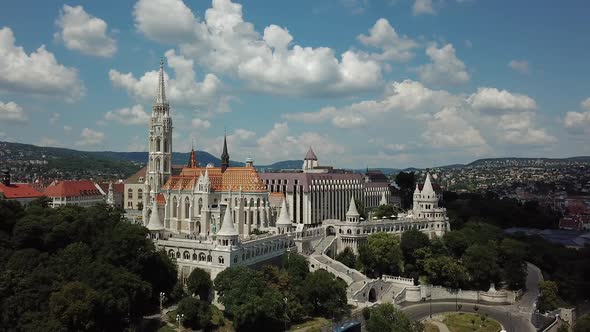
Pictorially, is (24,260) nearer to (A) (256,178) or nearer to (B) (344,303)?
(B) (344,303)

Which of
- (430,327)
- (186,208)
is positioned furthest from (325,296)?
(186,208)

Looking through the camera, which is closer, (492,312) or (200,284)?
(200,284)

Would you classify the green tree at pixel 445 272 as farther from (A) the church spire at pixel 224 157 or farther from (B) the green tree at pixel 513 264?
(A) the church spire at pixel 224 157

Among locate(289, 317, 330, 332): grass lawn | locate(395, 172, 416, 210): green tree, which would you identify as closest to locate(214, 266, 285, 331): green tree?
locate(289, 317, 330, 332): grass lawn

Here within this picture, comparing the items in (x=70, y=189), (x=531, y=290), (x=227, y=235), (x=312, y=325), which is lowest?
(x=531, y=290)

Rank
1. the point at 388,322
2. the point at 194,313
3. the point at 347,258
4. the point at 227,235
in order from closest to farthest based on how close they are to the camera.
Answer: the point at 388,322 < the point at 194,313 < the point at 227,235 < the point at 347,258

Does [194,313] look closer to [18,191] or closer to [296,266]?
[296,266]

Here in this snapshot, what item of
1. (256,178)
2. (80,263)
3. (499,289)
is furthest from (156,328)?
(499,289)
